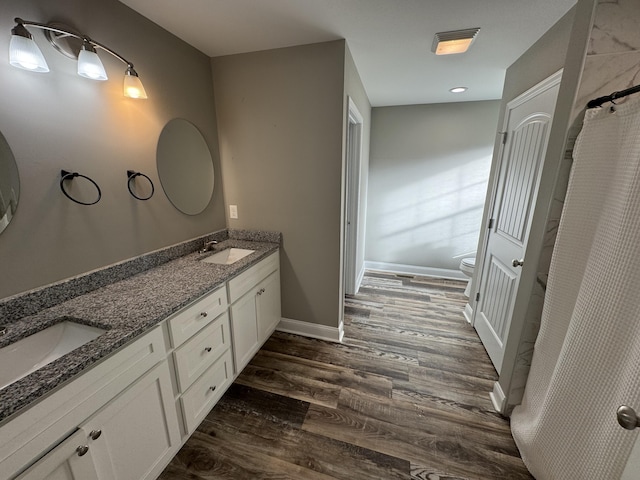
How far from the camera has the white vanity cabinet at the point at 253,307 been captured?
5.74ft

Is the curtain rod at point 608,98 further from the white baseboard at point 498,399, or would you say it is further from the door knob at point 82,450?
the door knob at point 82,450

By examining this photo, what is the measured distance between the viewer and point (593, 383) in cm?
92

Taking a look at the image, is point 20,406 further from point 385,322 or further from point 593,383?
point 385,322

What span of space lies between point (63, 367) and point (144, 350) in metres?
0.29

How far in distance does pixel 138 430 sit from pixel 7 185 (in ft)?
3.85

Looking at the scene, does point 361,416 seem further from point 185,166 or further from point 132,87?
point 132,87

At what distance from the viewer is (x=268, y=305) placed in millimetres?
2184

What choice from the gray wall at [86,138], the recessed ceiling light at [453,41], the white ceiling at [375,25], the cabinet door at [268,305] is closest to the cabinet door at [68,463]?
the gray wall at [86,138]

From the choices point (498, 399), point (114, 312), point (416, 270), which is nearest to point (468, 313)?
point (498, 399)

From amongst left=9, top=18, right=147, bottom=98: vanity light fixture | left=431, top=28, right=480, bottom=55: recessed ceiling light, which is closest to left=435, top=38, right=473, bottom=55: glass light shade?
left=431, top=28, right=480, bottom=55: recessed ceiling light

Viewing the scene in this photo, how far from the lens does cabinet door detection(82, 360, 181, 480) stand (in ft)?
3.09

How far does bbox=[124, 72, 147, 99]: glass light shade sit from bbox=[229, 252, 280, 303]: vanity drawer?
1199 millimetres

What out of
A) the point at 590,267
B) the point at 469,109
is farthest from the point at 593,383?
the point at 469,109

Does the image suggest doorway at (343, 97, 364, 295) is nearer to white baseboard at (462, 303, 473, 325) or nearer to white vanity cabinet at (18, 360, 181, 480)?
white baseboard at (462, 303, 473, 325)
